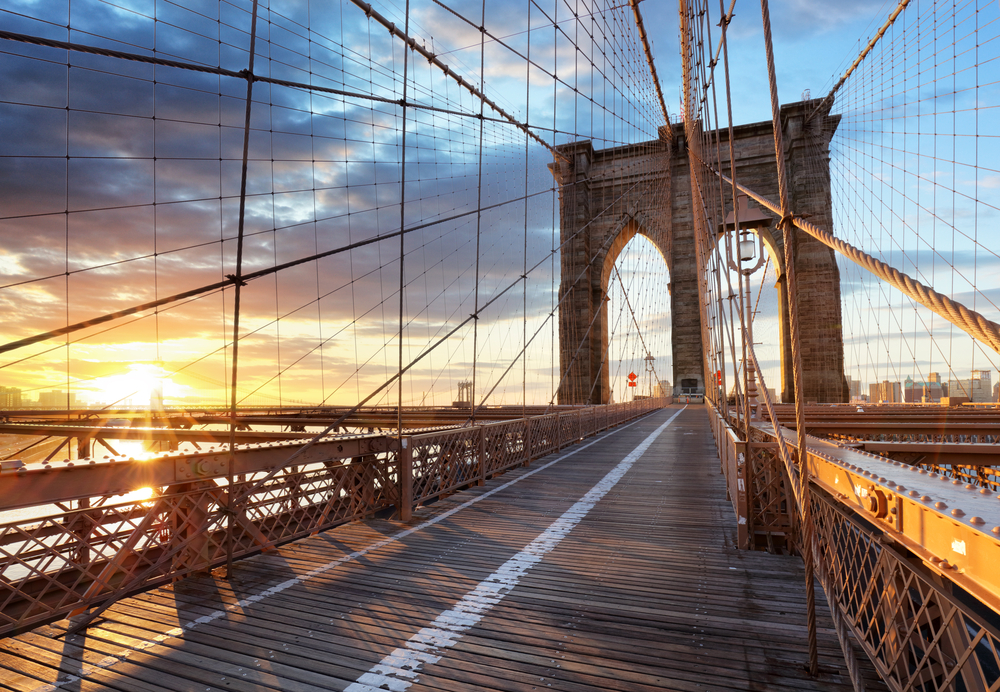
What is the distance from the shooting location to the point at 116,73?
656 centimetres

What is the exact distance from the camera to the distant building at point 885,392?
29.6 meters

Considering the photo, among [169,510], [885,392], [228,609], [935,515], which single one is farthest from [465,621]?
[885,392]

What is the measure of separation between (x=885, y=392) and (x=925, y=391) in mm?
14205

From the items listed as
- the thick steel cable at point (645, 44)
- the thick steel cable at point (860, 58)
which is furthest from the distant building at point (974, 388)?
the thick steel cable at point (645, 44)

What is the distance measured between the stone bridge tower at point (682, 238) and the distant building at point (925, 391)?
3062mm

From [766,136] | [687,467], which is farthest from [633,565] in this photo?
[766,136]

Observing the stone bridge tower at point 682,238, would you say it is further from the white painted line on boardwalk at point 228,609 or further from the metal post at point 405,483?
the white painted line on boardwalk at point 228,609

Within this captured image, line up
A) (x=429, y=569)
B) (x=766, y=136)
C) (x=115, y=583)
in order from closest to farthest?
(x=115, y=583) → (x=429, y=569) → (x=766, y=136)

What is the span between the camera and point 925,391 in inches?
925

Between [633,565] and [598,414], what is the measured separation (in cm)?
1357

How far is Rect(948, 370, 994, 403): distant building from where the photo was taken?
66.9 ft

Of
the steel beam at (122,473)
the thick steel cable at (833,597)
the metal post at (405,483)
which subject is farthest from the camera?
the metal post at (405,483)

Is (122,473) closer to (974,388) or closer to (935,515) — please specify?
(935,515)

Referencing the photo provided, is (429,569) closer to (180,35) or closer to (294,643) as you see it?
(294,643)
